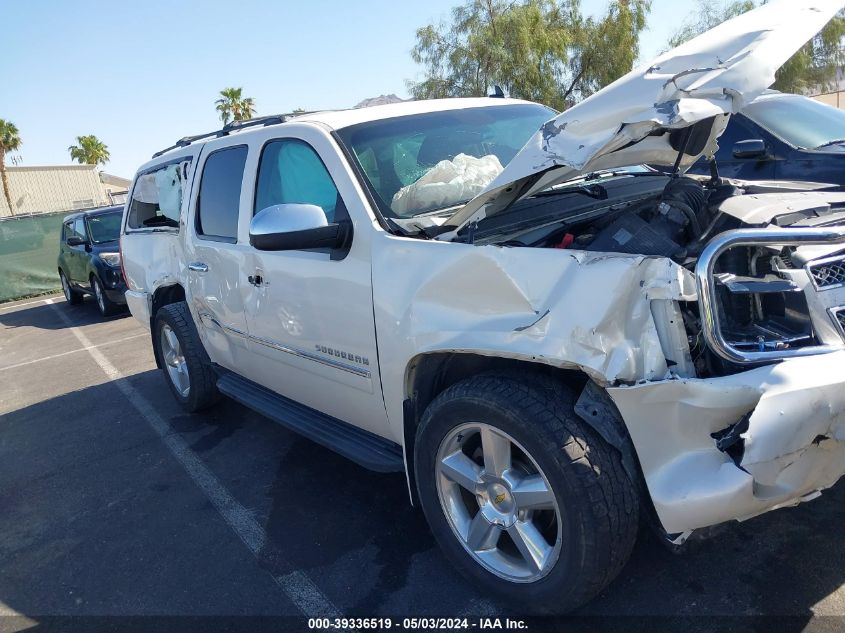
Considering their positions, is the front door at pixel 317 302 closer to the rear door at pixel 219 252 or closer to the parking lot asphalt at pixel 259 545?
the rear door at pixel 219 252

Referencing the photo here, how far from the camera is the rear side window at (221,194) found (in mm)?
3934

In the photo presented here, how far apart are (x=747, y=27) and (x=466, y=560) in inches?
92.4

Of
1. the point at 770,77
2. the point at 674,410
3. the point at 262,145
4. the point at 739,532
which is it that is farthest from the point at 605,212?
the point at 262,145

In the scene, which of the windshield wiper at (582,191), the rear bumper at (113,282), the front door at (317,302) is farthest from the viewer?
the rear bumper at (113,282)

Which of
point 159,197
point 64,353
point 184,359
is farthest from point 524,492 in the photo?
point 64,353

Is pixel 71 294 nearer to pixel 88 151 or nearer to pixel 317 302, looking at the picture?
pixel 317 302

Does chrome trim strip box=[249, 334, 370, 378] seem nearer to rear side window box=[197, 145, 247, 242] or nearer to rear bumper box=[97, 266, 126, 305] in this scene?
rear side window box=[197, 145, 247, 242]

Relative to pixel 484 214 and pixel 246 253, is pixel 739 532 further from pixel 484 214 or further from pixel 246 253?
pixel 246 253

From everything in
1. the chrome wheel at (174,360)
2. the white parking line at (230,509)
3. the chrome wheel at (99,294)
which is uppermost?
the chrome wheel at (174,360)

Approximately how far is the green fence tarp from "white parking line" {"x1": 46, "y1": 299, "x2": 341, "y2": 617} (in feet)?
35.9

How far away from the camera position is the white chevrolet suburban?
1946 mm

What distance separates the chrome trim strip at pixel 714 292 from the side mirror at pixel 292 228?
1.57m

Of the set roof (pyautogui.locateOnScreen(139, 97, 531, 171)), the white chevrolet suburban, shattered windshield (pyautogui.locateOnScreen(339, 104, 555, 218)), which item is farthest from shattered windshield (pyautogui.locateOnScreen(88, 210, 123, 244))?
shattered windshield (pyautogui.locateOnScreen(339, 104, 555, 218))

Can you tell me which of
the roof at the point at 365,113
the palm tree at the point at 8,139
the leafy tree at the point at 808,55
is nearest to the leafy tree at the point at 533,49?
the leafy tree at the point at 808,55
